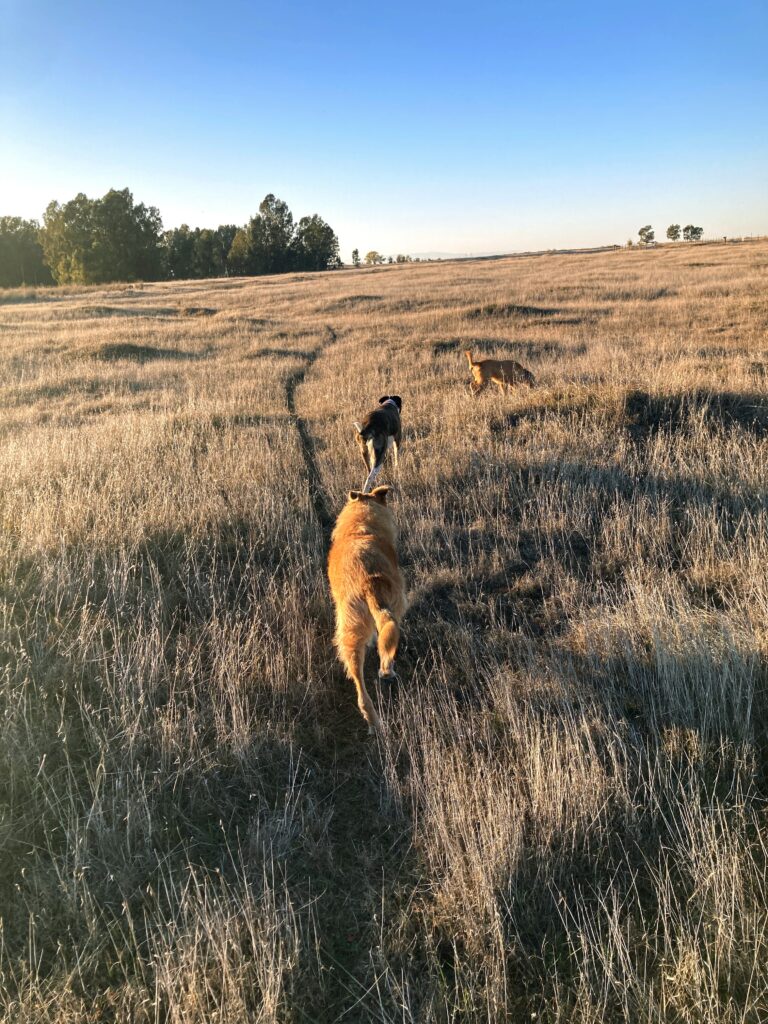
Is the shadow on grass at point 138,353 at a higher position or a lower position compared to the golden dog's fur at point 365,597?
higher

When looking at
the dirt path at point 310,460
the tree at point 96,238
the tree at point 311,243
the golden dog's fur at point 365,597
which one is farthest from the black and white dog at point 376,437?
the tree at point 311,243

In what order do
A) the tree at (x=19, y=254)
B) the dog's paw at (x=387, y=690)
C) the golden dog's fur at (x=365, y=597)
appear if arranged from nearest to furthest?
1. the golden dog's fur at (x=365, y=597)
2. the dog's paw at (x=387, y=690)
3. the tree at (x=19, y=254)

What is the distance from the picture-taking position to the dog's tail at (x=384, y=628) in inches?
105

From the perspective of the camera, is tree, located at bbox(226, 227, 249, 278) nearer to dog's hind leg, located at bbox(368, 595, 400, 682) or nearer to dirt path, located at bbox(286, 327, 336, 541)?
dirt path, located at bbox(286, 327, 336, 541)

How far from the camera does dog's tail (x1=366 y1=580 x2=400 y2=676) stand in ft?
8.72

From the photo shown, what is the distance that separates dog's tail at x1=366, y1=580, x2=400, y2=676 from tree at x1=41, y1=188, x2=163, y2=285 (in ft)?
230

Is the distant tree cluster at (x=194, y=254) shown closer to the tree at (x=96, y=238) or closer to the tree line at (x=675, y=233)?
the tree at (x=96, y=238)

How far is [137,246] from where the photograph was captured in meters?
63.8

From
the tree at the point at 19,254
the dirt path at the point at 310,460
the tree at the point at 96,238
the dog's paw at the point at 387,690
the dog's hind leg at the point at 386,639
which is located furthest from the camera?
the tree at the point at 19,254

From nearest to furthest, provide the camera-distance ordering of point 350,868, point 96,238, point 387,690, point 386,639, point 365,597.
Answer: point 350,868 → point 386,639 → point 365,597 → point 387,690 → point 96,238

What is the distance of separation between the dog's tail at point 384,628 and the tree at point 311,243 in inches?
3059

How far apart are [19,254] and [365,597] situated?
3262 inches

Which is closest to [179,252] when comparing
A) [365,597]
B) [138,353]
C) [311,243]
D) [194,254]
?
[194,254]

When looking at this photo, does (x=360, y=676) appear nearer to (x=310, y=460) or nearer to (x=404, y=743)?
(x=404, y=743)
